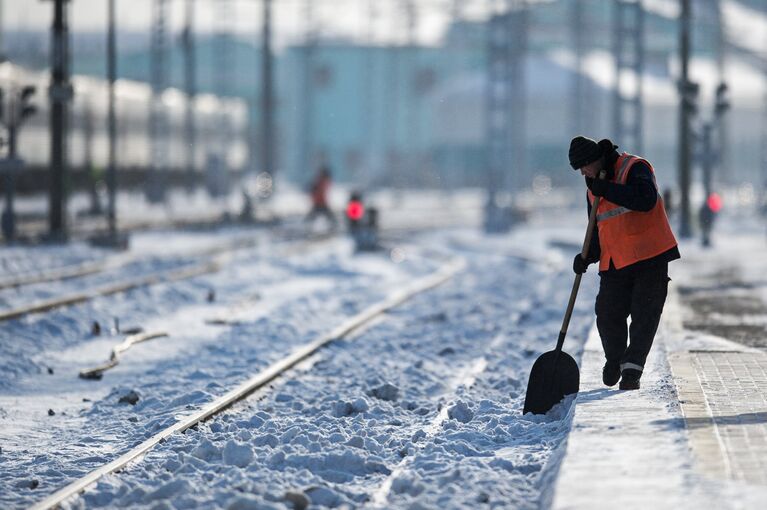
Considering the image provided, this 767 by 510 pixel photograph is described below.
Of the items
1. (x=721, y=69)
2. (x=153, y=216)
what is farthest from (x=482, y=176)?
(x=153, y=216)

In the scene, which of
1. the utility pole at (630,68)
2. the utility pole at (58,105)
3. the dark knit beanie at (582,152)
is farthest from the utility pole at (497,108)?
the dark knit beanie at (582,152)

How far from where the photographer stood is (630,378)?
9.25 m

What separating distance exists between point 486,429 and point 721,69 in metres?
47.8

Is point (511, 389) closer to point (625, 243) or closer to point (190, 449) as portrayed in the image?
point (625, 243)

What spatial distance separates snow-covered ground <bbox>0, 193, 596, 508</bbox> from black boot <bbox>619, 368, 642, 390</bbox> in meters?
0.44

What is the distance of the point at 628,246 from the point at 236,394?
315cm

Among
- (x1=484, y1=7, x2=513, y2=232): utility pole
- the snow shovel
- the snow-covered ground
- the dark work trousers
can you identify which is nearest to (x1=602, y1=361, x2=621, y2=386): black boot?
the dark work trousers

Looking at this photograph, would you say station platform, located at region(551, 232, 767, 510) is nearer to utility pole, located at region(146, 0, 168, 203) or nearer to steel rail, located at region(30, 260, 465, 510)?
steel rail, located at region(30, 260, 465, 510)

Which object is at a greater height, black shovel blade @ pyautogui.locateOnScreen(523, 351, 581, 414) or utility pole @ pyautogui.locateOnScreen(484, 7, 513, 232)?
utility pole @ pyautogui.locateOnScreen(484, 7, 513, 232)

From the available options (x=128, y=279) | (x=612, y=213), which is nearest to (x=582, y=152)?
(x=612, y=213)

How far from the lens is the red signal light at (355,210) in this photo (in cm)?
2884

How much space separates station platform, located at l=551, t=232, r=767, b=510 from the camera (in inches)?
251

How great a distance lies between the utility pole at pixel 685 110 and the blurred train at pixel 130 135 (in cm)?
1455

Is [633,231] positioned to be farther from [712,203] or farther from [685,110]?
[685,110]
